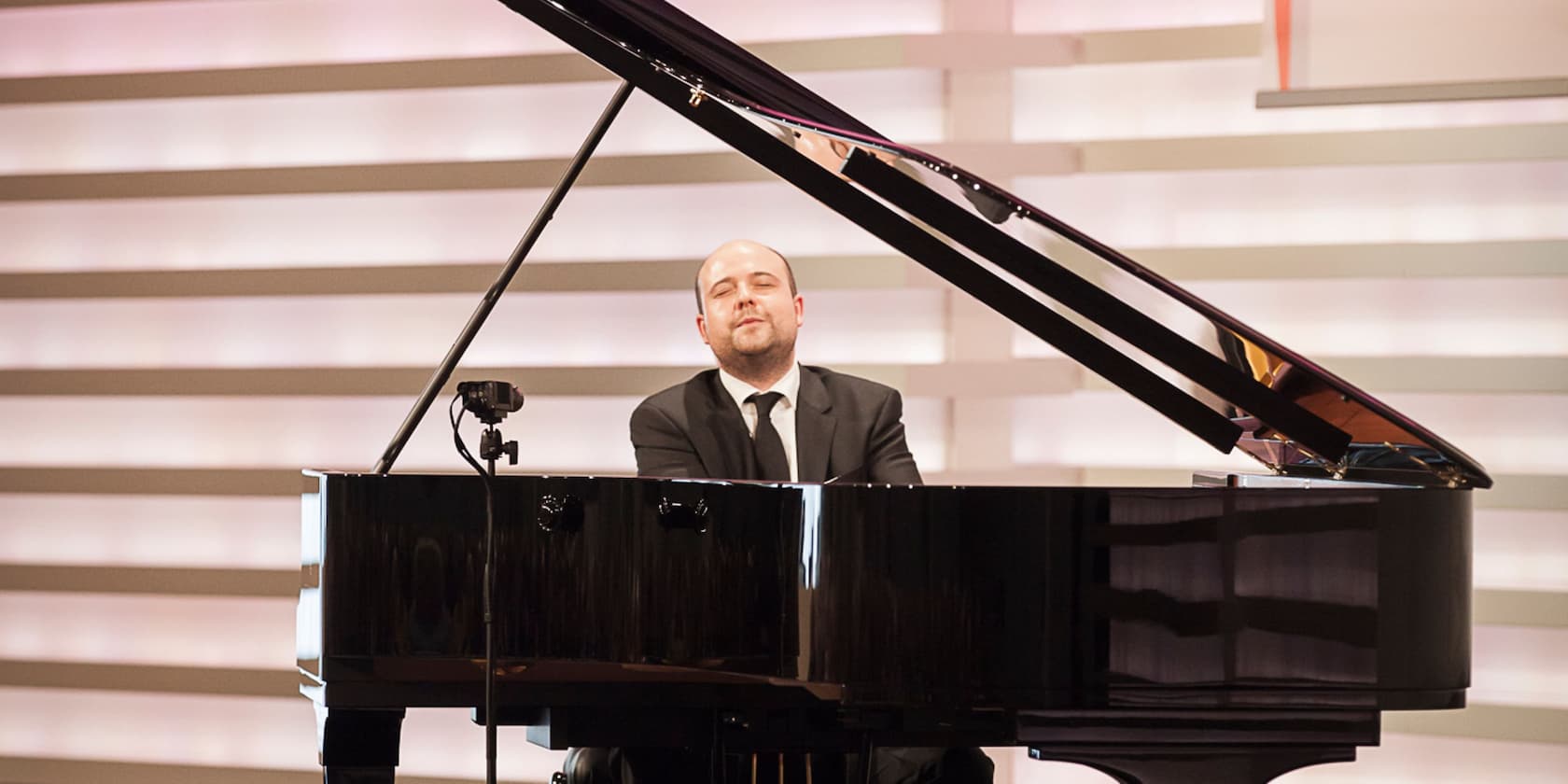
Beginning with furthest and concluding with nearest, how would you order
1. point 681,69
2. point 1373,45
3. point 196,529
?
point 196,529 < point 1373,45 < point 681,69

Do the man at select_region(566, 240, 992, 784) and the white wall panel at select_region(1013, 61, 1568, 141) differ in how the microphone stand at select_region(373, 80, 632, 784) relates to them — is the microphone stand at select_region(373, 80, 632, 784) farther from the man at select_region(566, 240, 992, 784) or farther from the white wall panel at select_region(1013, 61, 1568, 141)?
the white wall panel at select_region(1013, 61, 1568, 141)

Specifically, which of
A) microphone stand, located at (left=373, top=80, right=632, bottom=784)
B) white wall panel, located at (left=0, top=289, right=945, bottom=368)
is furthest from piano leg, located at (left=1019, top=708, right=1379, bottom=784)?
white wall panel, located at (left=0, top=289, right=945, bottom=368)

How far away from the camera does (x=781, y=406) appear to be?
2.87 metres

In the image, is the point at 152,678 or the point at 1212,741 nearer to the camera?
the point at 1212,741

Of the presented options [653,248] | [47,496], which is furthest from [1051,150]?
[47,496]

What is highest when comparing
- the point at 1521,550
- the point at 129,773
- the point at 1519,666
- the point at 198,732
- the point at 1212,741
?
the point at 1521,550

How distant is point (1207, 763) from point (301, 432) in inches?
108

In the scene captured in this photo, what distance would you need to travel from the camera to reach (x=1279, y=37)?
3.28 metres

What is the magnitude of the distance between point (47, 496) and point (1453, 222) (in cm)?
376

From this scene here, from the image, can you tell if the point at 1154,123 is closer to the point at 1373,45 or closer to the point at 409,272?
the point at 1373,45

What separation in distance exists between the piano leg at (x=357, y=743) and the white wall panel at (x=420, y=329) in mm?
1575

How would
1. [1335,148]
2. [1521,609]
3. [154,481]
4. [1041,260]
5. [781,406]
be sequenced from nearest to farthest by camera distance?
[1041,260] < [781,406] < [1521,609] < [1335,148] < [154,481]

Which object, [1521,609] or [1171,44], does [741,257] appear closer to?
[1171,44]

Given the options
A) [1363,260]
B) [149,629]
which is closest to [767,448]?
[1363,260]
